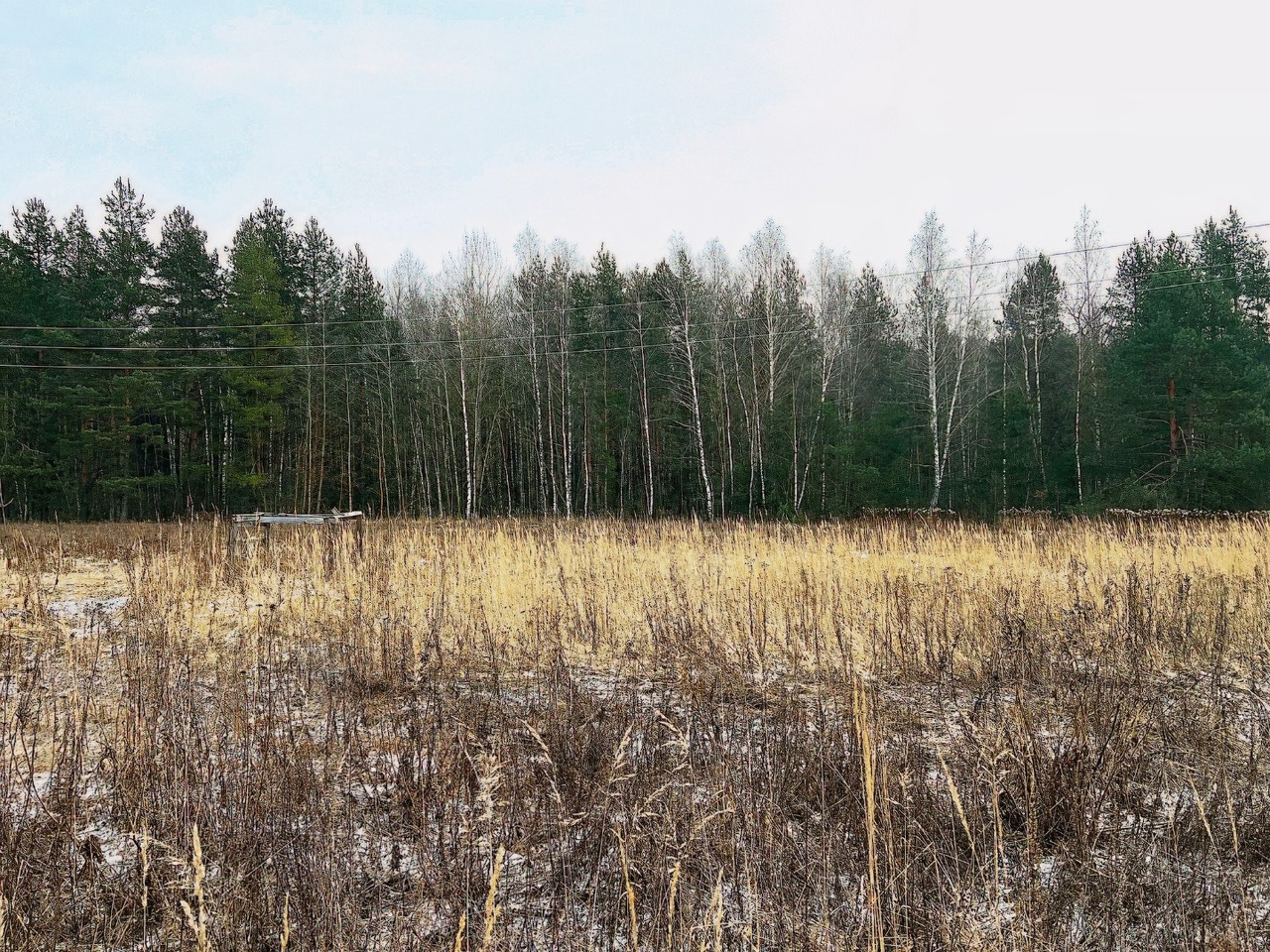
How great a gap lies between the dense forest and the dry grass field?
17.3 m

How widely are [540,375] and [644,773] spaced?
27280 mm

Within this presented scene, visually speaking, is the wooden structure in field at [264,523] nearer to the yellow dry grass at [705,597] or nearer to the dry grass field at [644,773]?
the yellow dry grass at [705,597]

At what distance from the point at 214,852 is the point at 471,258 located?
28.1 metres

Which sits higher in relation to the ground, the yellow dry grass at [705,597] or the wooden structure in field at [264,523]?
the wooden structure in field at [264,523]

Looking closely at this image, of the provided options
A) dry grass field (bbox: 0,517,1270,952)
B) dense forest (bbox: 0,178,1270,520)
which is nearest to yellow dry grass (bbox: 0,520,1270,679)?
dry grass field (bbox: 0,517,1270,952)

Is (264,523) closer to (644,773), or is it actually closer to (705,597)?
(705,597)

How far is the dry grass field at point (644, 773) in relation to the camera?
198 centimetres

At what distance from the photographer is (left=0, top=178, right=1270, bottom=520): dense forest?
24641mm

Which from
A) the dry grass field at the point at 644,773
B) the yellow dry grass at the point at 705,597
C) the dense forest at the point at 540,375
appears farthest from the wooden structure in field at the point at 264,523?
the dense forest at the point at 540,375

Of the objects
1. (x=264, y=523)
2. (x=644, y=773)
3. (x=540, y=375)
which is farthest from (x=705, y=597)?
(x=540, y=375)

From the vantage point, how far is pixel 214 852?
2.30 m

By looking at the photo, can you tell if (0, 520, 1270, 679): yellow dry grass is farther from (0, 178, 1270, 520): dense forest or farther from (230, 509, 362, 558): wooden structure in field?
(0, 178, 1270, 520): dense forest

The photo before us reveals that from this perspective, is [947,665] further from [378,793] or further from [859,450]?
[859,450]

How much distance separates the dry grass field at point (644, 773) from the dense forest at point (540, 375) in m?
17.3
